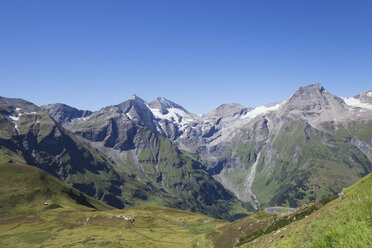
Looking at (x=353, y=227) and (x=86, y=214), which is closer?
(x=353, y=227)

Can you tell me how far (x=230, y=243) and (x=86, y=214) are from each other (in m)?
140

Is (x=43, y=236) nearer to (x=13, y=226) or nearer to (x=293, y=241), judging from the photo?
(x=13, y=226)

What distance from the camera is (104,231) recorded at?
164 meters

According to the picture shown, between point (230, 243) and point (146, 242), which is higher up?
point (230, 243)

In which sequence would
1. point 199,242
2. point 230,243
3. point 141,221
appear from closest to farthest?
point 230,243 → point 199,242 → point 141,221

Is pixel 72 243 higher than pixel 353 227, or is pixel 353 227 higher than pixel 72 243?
pixel 353 227

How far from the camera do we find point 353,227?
8.31 meters

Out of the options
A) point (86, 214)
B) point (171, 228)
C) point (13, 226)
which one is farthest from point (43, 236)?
point (171, 228)

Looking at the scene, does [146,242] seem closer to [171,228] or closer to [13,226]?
[171,228]

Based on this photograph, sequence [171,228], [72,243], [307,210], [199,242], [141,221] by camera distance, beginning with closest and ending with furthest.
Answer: [307,210] < [199,242] < [72,243] < [171,228] < [141,221]

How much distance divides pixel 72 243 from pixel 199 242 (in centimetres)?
7238

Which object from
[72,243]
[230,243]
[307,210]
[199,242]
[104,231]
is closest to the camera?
[307,210]

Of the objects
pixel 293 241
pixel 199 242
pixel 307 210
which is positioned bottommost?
pixel 199 242

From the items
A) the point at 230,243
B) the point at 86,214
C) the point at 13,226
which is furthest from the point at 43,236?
the point at 230,243
